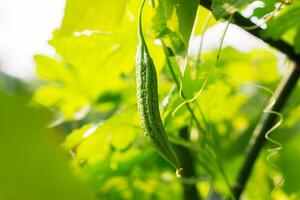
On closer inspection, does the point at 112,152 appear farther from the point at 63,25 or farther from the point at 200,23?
the point at 63,25

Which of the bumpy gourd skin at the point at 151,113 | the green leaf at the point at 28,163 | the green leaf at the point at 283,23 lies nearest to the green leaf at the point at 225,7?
the bumpy gourd skin at the point at 151,113

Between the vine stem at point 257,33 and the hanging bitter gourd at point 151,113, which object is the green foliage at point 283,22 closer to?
the vine stem at point 257,33

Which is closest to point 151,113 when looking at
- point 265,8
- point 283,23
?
point 265,8

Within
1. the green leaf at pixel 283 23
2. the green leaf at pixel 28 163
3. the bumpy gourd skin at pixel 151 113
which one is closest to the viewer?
the green leaf at pixel 28 163

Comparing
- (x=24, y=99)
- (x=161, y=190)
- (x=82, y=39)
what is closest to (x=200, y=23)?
(x=82, y=39)

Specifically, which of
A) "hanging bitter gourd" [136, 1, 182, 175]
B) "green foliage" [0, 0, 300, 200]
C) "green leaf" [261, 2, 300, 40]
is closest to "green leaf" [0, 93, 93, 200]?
"green foliage" [0, 0, 300, 200]

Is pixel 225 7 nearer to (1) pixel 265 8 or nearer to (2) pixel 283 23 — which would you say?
(1) pixel 265 8

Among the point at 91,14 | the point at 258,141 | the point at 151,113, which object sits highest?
the point at 91,14

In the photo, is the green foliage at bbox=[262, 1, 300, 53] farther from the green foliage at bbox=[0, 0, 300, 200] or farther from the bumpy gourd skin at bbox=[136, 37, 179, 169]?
the bumpy gourd skin at bbox=[136, 37, 179, 169]
